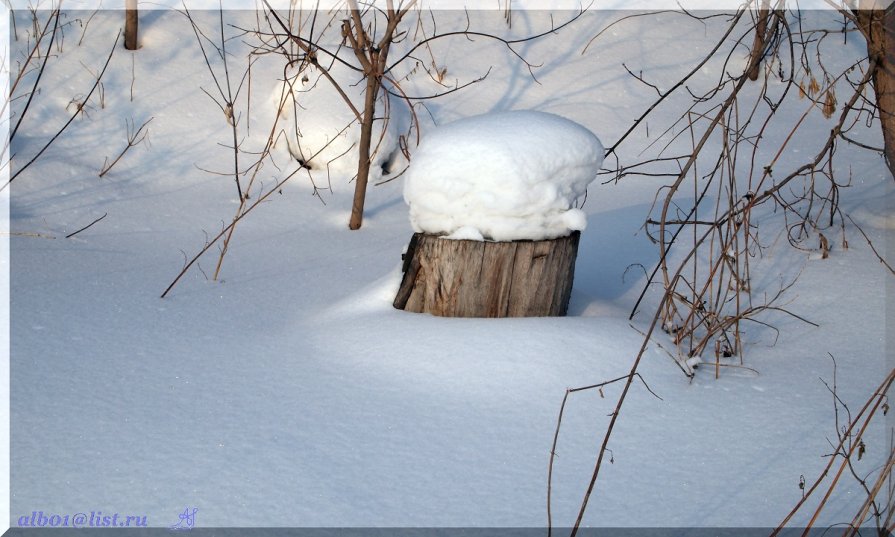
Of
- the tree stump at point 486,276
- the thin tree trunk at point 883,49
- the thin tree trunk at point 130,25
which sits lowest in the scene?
the tree stump at point 486,276

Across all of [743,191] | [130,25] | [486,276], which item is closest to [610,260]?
[486,276]

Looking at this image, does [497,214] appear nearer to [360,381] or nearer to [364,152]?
[360,381]

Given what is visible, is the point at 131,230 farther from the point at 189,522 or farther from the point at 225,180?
the point at 189,522

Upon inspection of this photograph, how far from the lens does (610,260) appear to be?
4.55 m

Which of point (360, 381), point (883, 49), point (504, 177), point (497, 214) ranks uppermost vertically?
point (883, 49)

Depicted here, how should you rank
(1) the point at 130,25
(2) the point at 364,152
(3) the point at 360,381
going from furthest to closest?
(1) the point at 130,25, (2) the point at 364,152, (3) the point at 360,381

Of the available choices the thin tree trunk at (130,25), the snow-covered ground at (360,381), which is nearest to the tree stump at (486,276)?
the snow-covered ground at (360,381)

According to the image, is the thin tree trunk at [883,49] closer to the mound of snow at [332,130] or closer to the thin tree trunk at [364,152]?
the thin tree trunk at [364,152]

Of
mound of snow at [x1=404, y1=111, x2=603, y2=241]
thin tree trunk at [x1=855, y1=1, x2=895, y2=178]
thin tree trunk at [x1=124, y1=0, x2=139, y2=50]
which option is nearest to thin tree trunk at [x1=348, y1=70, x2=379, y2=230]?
mound of snow at [x1=404, y1=111, x2=603, y2=241]

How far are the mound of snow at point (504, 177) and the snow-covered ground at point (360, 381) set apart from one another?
1.23ft

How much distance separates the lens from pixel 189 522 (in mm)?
2166

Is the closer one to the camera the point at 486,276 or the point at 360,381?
the point at 360,381

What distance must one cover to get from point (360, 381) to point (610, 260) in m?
2.00

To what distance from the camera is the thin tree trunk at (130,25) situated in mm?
6980
